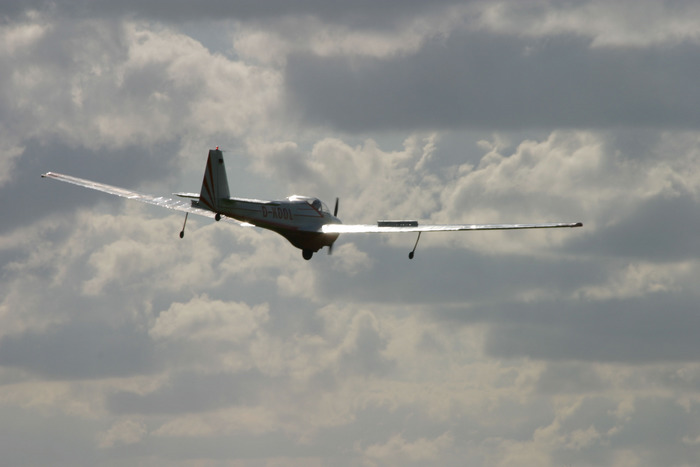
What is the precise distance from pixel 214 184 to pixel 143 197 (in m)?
12.7

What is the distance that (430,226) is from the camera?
90.1 metres

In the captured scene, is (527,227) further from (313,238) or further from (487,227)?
(313,238)

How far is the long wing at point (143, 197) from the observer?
313 ft

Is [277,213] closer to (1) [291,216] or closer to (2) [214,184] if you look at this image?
(1) [291,216]

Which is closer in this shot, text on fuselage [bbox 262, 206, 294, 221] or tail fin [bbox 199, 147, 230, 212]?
tail fin [bbox 199, 147, 230, 212]

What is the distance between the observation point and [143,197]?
100 metres

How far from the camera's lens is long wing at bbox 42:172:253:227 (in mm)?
95500

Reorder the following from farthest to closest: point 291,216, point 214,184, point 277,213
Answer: point 291,216, point 277,213, point 214,184

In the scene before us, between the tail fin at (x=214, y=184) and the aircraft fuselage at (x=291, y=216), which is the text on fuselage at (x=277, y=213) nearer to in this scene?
the aircraft fuselage at (x=291, y=216)

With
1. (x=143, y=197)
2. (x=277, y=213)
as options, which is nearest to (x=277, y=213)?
(x=277, y=213)

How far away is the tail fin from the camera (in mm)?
89312

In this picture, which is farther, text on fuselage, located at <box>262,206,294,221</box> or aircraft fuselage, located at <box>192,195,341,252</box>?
text on fuselage, located at <box>262,206,294,221</box>

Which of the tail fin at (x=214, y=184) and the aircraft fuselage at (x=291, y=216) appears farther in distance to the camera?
the aircraft fuselage at (x=291, y=216)

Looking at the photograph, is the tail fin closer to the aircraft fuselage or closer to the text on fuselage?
the aircraft fuselage
